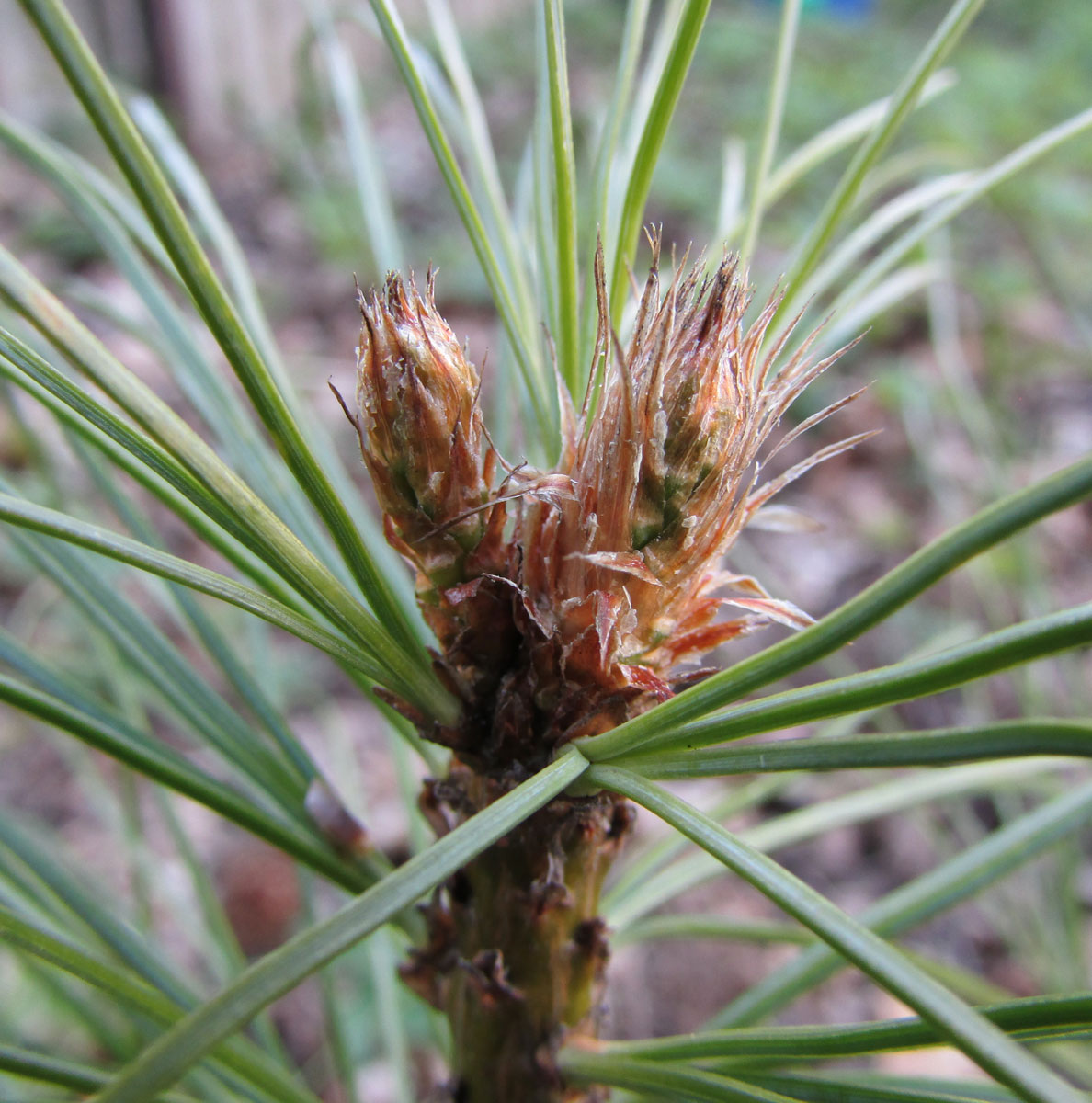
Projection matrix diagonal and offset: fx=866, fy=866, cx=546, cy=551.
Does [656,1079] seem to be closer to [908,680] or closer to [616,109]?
[908,680]

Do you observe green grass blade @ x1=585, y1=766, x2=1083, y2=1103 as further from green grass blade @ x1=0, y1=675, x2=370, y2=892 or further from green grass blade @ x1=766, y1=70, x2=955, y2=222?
green grass blade @ x1=766, y1=70, x2=955, y2=222

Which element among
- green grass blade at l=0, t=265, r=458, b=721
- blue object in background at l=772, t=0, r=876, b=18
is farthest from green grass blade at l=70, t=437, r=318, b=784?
blue object in background at l=772, t=0, r=876, b=18

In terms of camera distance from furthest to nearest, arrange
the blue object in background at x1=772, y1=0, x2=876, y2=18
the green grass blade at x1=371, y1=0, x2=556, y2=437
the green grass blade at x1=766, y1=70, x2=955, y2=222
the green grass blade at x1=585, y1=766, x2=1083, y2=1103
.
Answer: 1. the blue object in background at x1=772, y1=0, x2=876, y2=18
2. the green grass blade at x1=766, y1=70, x2=955, y2=222
3. the green grass blade at x1=371, y1=0, x2=556, y2=437
4. the green grass blade at x1=585, y1=766, x2=1083, y2=1103

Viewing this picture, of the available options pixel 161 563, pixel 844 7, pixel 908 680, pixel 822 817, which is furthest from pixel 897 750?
pixel 844 7

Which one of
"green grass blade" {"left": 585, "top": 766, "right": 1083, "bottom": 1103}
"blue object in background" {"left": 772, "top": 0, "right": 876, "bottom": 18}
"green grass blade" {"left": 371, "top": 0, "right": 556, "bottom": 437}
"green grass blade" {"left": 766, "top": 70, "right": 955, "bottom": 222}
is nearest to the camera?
"green grass blade" {"left": 585, "top": 766, "right": 1083, "bottom": 1103}

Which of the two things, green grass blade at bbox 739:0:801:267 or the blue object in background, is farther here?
the blue object in background
